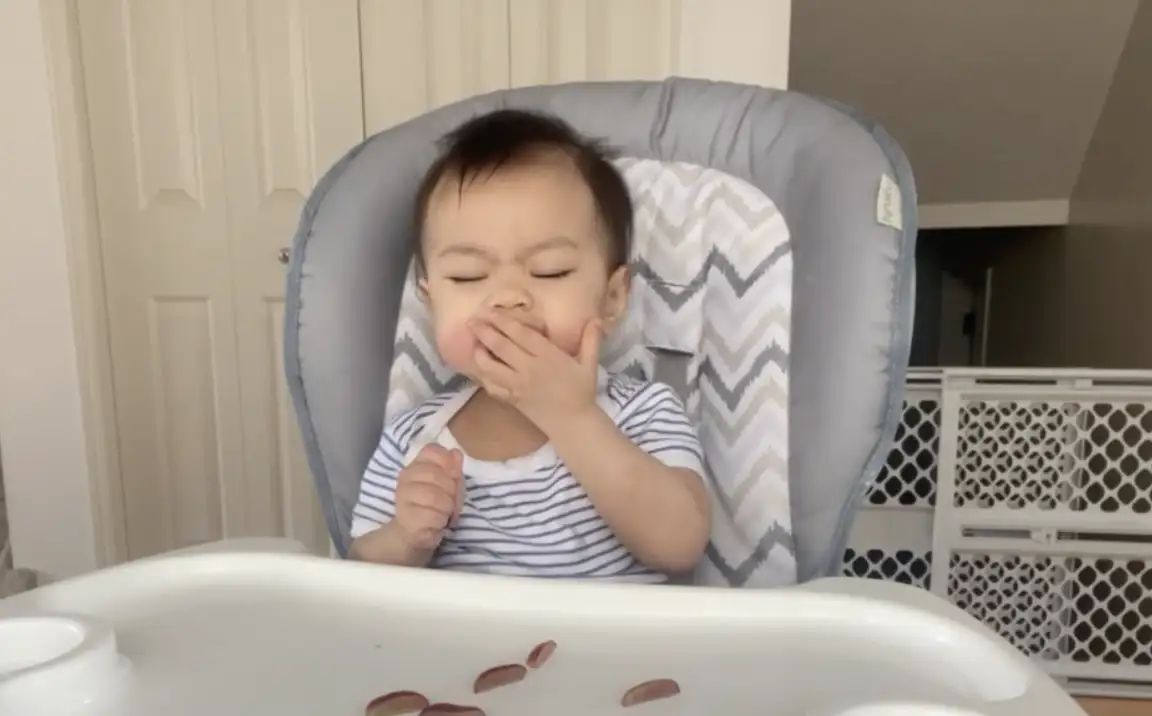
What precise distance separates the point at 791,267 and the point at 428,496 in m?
0.38

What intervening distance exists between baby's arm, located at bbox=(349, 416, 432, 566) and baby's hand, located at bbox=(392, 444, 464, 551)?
0.01m

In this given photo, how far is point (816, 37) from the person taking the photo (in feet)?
7.20

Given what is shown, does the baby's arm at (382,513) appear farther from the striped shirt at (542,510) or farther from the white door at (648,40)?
the white door at (648,40)

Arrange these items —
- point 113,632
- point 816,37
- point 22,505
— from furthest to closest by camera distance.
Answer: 1. point 816,37
2. point 22,505
3. point 113,632

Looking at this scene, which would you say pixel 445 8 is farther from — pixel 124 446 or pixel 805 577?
pixel 805 577

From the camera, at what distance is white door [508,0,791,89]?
1766 mm

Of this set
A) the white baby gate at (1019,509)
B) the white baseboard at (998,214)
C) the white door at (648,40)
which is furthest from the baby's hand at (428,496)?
the white baseboard at (998,214)

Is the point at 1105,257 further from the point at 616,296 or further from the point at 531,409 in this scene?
the point at 531,409

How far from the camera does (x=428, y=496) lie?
82cm

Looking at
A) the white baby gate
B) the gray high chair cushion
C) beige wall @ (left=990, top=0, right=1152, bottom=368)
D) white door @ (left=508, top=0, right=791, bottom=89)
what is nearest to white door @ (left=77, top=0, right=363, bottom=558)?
white door @ (left=508, top=0, right=791, bottom=89)

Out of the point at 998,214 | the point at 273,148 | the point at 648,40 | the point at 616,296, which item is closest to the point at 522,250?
the point at 616,296

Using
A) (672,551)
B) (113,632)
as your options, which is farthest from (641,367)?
(113,632)

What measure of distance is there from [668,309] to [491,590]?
1.27 feet

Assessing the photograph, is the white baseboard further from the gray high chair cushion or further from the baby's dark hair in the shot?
the baby's dark hair
